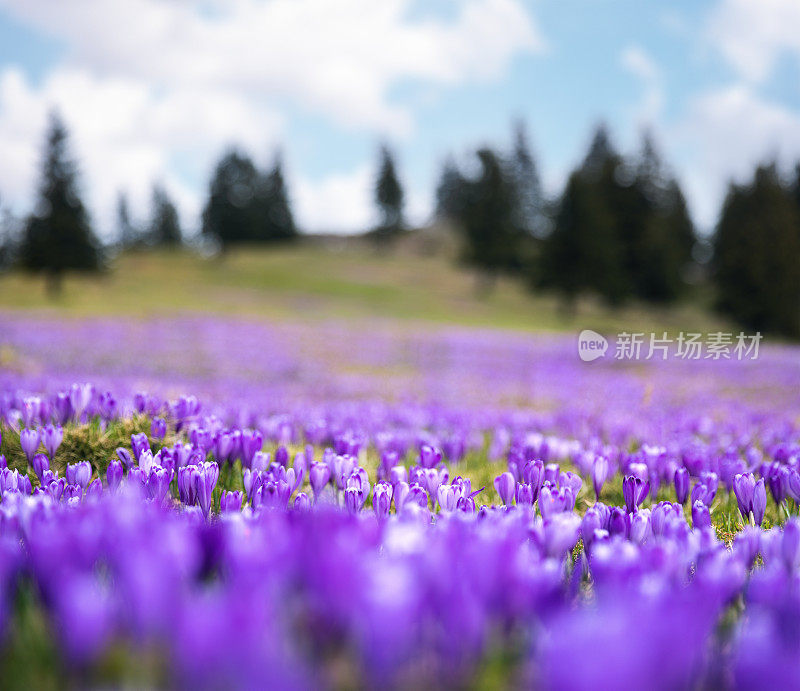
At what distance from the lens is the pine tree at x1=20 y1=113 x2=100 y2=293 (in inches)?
1919

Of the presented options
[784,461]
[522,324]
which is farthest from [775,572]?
[522,324]

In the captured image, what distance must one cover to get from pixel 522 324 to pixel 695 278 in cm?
3869

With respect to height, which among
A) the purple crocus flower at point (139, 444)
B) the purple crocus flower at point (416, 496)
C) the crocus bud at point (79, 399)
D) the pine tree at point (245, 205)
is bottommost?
the purple crocus flower at point (416, 496)

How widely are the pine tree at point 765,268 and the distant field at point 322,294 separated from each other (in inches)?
135

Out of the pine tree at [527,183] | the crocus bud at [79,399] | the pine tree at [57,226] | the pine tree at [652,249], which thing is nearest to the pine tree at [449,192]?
the pine tree at [527,183]

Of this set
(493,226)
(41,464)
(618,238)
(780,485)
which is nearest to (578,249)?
(618,238)

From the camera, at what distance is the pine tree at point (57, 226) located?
160 ft

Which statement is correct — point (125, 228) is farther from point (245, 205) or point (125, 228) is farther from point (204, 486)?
point (204, 486)

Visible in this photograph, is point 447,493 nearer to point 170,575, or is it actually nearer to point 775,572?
point 775,572

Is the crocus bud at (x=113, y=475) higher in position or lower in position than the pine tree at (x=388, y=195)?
lower

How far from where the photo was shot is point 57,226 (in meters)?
49.6

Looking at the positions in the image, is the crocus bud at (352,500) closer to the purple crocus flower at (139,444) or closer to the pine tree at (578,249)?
the purple crocus flower at (139,444)

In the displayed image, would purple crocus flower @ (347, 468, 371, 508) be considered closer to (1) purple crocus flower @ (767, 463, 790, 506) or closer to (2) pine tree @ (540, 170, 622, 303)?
(1) purple crocus flower @ (767, 463, 790, 506)

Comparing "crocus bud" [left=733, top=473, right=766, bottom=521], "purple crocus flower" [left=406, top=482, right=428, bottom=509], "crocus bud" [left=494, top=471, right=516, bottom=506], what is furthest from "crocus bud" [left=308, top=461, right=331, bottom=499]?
"crocus bud" [left=733, top=473, right=766, bottom=521]
